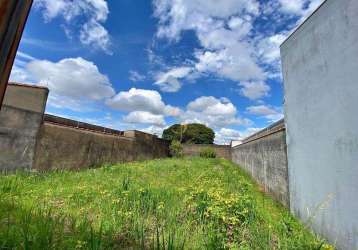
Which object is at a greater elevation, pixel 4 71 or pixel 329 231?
pixel 4 71

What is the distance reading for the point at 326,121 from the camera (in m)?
3.33

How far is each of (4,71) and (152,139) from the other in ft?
58.9

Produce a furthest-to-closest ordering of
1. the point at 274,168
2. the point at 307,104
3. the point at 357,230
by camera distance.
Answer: the point at 274,168 → the point at 307,104 → the point at 357,230

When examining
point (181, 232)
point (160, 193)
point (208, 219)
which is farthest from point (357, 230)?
point (160, 193)

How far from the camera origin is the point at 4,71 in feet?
2.22

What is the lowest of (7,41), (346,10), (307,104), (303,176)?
(303,176)

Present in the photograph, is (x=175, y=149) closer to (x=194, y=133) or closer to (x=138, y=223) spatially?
(x=194, y=133)

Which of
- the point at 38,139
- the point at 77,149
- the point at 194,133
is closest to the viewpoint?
the point at 38,139

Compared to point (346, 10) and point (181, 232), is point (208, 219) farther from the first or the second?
point (346, 10)

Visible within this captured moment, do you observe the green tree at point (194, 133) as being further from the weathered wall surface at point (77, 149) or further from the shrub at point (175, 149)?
the weathered wall surface at point (77, 149)

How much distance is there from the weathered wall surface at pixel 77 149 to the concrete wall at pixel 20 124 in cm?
36

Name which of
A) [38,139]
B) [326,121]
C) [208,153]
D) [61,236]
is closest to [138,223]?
[61,236]

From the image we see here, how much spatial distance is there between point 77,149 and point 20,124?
257 centimetres

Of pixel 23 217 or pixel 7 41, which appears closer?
pixel 7 41
